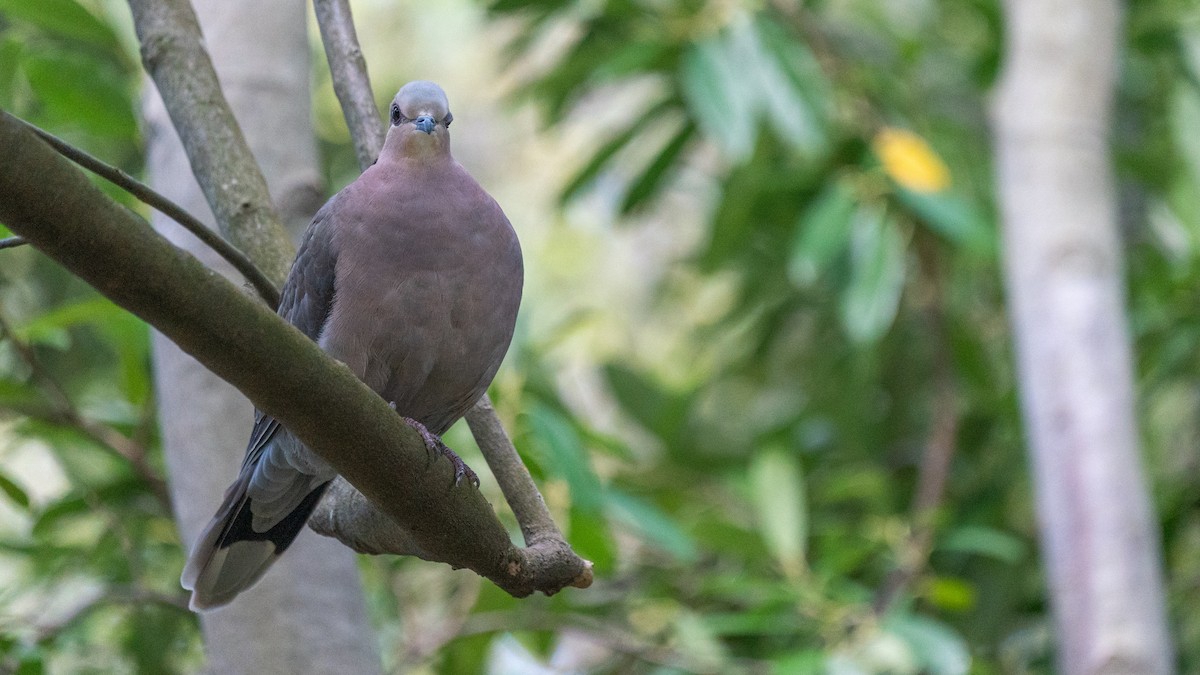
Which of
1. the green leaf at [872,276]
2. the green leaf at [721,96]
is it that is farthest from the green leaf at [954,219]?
the green leaf at [721,96]

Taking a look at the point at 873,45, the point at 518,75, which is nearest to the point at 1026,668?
the point at 873,45

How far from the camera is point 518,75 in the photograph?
228 inches

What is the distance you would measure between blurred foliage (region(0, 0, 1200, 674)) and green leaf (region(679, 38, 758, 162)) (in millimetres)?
10

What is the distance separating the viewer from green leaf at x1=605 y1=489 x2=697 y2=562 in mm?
2600

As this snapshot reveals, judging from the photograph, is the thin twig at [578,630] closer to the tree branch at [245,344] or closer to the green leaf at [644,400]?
the green leaf at [644,400]

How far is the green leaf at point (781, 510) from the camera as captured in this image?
2791 millimetres

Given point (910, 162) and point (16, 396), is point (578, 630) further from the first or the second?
point (910, 162)

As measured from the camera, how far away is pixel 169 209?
1349 mm

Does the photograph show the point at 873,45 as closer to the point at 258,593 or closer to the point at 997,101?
the point at 997,101

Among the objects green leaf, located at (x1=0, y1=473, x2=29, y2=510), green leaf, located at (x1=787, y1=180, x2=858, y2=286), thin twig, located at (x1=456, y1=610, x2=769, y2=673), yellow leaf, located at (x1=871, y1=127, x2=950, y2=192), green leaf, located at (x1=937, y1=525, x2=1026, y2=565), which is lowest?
thin twig, located at (x1=456, y1=610, x2=769, y2=673)

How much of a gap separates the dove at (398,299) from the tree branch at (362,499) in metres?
0.05

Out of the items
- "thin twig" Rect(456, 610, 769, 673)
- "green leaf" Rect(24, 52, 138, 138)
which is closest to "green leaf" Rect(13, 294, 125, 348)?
"green leaf" Rect(24, 52, 138, 138)

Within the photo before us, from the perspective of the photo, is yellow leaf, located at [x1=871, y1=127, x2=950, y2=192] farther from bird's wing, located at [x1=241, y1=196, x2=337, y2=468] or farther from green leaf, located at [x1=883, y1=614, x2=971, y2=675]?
bird's wing, located at [x1=241, y1=196, x2=337, y2=468]

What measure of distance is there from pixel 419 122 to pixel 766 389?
242cm
